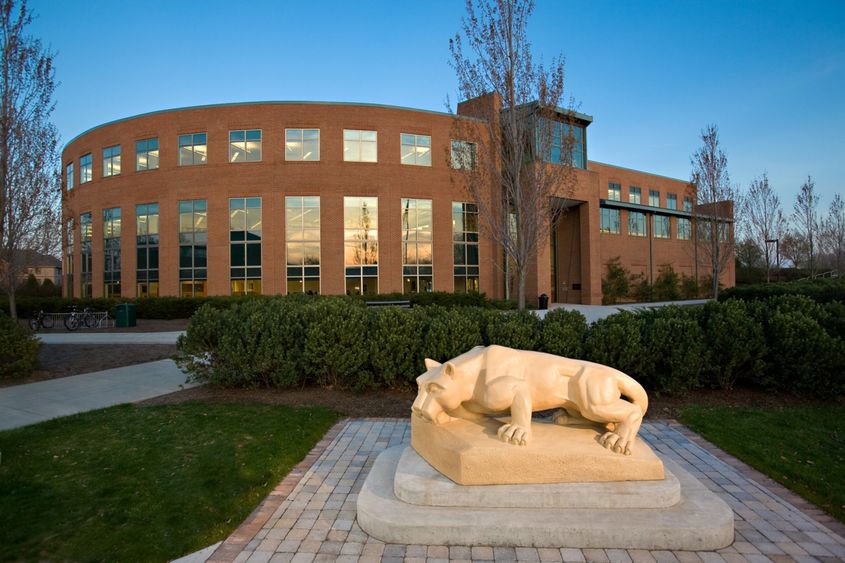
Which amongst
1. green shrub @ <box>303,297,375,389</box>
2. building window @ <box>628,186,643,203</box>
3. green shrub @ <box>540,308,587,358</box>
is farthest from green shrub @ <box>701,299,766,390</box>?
building window @ <box>628,186,643,203</box>

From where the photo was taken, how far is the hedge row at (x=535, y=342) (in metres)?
7.18

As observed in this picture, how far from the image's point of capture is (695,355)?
23.5ft

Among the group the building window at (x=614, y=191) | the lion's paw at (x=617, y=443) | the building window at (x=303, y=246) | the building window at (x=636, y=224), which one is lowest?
→ the lion's paw at (x=617, y=443)

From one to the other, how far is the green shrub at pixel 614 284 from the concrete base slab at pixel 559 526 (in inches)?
1359

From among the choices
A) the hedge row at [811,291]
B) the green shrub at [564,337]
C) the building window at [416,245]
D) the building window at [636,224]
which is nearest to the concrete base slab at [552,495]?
the green shrub at [564,337]

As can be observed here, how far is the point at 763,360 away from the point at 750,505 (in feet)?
14.6

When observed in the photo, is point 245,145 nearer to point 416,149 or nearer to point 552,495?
point 416,149

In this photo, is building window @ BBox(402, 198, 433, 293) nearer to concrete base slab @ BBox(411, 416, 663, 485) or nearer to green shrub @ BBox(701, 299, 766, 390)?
green shrub @ BBox(701, 299, 766, 390)

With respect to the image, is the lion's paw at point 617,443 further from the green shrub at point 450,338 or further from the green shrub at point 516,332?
the green shrub at point 450,338

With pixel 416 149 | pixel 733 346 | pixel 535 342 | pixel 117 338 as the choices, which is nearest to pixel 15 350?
pixel 117 338

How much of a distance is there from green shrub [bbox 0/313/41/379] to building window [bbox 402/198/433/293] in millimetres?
19803

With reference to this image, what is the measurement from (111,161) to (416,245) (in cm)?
2220

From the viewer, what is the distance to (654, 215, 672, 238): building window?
42.3m

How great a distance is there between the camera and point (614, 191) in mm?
41938
